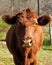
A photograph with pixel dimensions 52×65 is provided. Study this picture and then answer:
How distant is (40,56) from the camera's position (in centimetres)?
748

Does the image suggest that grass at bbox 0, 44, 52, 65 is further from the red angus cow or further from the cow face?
the cow face

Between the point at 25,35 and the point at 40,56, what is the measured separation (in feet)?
9.89

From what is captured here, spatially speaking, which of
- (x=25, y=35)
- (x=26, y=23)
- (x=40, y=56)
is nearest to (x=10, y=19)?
(x=26, y=23)

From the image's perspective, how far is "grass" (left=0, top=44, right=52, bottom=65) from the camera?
695 centimetres

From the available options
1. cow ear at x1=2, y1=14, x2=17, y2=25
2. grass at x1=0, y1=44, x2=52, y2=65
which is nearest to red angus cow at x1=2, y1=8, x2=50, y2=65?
cow ear at x1=2, y1=14, x2=17, y2=25

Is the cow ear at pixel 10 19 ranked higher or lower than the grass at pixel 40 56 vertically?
higher

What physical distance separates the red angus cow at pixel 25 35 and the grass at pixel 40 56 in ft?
4.15

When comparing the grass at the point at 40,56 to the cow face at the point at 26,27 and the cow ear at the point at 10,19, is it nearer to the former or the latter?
the cow ear at the point at 10,19

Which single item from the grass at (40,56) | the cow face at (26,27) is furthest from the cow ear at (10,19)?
the grass at (40,56)

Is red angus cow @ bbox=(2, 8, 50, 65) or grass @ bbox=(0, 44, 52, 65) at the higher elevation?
red angus cow @ bbox=(2, 8, 50, 65)

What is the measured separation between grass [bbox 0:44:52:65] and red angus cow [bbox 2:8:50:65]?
1266 millimetres

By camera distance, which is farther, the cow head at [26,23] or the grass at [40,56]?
the grass at [40,56]

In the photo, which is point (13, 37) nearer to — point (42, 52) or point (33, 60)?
point (33, 60)

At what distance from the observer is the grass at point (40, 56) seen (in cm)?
695
